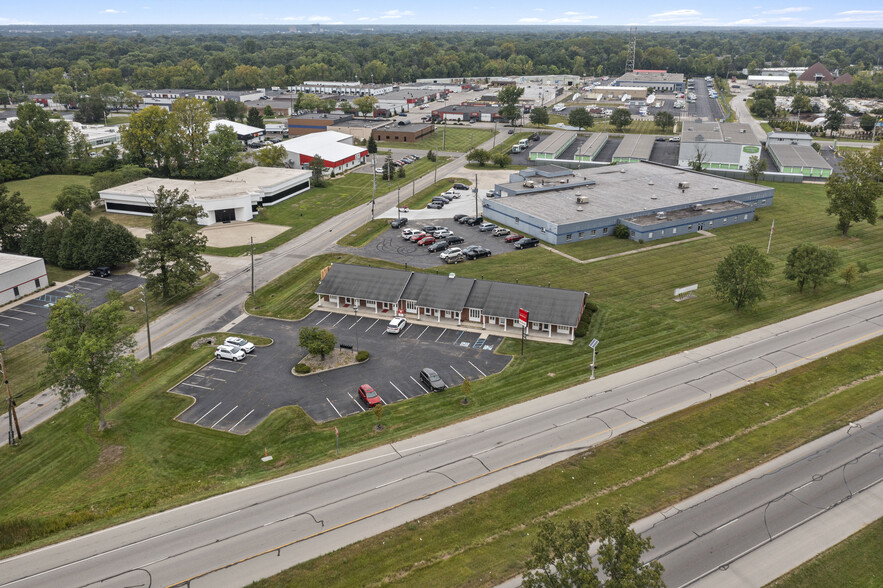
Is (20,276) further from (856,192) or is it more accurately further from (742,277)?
(856,192)

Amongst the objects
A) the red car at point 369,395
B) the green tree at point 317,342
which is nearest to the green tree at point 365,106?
the green tree at point 317,342

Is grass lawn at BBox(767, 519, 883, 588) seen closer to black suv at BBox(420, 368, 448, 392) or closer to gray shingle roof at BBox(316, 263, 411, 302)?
black suv at BBox(420, 368, 448, 392)

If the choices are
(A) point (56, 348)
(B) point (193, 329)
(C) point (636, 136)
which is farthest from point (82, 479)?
(C) point (636, 136)

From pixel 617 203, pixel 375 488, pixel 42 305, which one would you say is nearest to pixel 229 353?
pixel 375 488

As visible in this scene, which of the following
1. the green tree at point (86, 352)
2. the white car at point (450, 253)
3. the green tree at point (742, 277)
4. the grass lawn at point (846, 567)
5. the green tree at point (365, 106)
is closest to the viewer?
the grass lawn at point (846, 567)

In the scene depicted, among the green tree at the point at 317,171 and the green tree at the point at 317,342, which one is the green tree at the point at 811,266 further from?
the green tree at the point at 317,171
